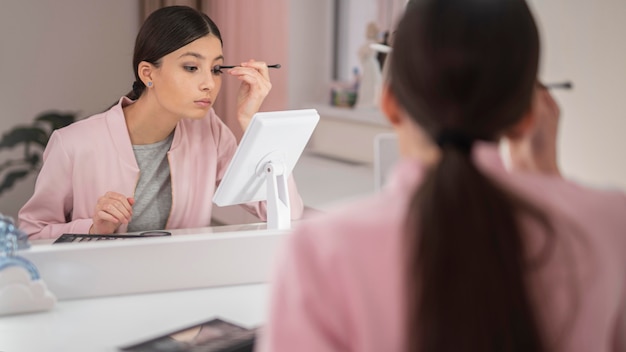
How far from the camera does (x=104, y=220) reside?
1.58 m

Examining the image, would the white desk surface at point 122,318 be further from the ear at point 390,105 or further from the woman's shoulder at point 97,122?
the ear at point 390,105

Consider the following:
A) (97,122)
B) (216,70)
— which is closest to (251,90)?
(216,70)

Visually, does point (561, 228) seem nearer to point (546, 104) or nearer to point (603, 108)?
point (546, 104)

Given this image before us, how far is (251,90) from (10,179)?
51cm

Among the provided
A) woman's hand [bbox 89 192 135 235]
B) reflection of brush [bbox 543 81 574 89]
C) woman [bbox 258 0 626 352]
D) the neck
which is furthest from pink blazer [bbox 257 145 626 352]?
the neck

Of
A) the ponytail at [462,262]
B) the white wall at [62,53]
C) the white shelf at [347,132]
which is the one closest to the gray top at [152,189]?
the white wall at [62,53]

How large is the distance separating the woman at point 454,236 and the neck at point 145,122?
105cm

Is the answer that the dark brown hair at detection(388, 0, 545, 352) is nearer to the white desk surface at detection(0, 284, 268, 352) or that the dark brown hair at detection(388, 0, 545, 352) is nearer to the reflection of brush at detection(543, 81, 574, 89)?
the white desk surface at detection(0, 284, 268, 352)

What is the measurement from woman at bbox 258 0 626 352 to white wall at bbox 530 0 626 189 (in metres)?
0.89

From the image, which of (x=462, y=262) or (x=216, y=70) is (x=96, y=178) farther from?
(x=462, y=262)

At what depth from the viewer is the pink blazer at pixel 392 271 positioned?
65cm

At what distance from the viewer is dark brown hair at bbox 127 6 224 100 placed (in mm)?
1573

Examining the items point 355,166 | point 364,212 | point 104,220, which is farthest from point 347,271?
point 355,166

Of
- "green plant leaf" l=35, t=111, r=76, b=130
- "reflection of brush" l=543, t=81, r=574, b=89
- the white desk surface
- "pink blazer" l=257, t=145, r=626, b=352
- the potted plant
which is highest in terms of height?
"reflection of brush" l=543, t=81, r=574, b=89
